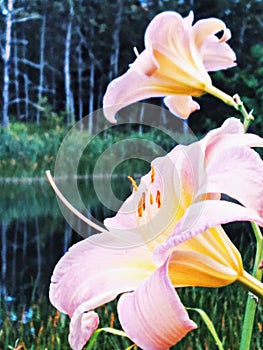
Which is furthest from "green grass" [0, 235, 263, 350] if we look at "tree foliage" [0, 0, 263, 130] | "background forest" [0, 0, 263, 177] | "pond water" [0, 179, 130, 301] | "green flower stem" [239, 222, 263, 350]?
"tree foliage" [0, 0, 263, 130]

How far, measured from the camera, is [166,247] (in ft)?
0.60

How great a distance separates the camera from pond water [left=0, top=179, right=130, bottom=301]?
2.28m

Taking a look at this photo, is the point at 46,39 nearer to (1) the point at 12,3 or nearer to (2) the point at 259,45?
(1) the point at 12,3

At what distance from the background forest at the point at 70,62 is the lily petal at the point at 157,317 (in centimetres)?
314

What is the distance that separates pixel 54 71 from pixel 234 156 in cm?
332

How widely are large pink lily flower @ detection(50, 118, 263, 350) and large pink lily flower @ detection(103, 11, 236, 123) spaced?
3 centimetres

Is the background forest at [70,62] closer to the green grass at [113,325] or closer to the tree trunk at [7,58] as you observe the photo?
the tree trunk at [7,58]

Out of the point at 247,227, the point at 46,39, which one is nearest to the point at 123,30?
the point at 46,39

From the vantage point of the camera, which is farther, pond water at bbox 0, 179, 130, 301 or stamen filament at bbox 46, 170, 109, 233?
pond water at bbox 0, 179, 130, 301

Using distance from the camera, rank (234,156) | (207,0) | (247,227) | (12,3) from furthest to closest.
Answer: (207,0) < (12,3) < (247,227) < (234,156)

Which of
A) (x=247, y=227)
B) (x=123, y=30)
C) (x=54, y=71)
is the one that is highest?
(x=123, y=30)

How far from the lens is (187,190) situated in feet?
0.75

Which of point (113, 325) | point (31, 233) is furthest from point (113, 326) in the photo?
point (31, 233)

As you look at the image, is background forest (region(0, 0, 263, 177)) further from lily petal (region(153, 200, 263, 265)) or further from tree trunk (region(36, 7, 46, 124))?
lily petal (region(153, 200, 263, 265))
